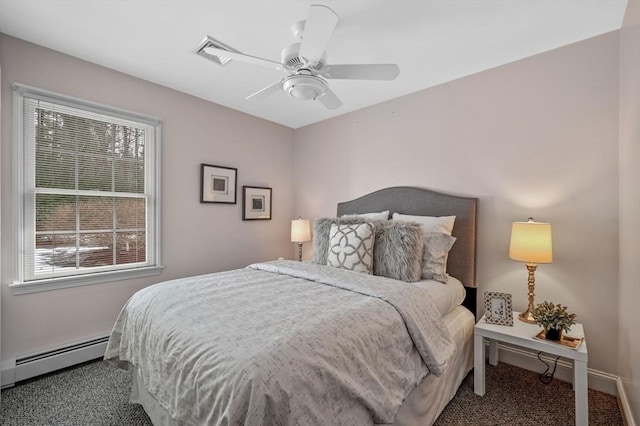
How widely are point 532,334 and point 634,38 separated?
72.7 inches

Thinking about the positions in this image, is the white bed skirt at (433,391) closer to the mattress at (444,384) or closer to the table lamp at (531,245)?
the mattress at (444,384)

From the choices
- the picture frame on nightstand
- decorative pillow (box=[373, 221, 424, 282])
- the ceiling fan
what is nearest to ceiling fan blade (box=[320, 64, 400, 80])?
the ceiling fan

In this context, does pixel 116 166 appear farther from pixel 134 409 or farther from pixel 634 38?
pixel 634 38

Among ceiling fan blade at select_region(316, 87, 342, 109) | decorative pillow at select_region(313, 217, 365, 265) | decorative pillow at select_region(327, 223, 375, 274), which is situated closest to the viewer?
ceiling fan blade at select_region(316, 87, 342, 109)

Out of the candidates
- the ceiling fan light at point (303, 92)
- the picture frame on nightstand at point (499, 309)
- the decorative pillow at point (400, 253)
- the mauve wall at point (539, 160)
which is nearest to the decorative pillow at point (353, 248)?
the decorative pillow at point (400, 253)

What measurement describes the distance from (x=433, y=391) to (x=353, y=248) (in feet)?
3.58

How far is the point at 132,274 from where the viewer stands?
2760mm

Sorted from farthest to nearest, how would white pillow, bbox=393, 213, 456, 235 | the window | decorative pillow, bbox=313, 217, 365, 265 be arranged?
decorative pillow, bbox=313, 217, 365, 265 < white pillow, bbox=393, 213, 456, 235 < the window

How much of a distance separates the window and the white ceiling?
0.50 metres

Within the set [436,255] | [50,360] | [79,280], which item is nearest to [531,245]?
[436,255]

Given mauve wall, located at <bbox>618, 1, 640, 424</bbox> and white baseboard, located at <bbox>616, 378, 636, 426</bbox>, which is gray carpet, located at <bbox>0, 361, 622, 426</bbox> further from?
mauve wall, located at <bbox>618, 1, 640, 424</bbox>

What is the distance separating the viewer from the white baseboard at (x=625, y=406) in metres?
1.63

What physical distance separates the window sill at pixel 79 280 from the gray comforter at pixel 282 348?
3.06ft

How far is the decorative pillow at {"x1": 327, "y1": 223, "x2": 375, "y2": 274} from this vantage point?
2.35 metres
